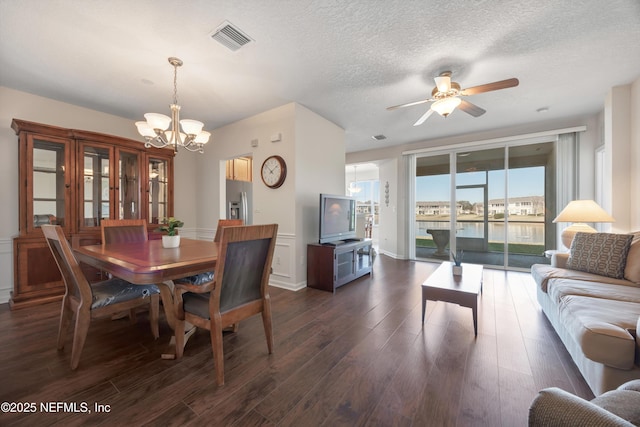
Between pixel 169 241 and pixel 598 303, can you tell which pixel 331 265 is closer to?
pixel 169 241

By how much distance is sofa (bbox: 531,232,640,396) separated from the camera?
4.27 feet

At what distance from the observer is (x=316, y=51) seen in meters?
2.37

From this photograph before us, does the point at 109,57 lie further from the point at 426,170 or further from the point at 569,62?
the point at 426,170

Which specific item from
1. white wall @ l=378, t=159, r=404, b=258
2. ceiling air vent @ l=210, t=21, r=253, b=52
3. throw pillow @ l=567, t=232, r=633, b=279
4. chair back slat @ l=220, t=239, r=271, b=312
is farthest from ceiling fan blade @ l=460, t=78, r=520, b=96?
white wall @ l=378, t=159, r=404, b=258

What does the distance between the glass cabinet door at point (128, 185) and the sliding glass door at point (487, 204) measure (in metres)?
5.44

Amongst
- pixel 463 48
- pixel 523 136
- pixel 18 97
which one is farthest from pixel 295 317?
pixel 523 136

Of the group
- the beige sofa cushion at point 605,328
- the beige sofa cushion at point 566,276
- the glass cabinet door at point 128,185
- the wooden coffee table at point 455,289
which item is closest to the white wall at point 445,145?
the beige sofa cushion at point 566,276

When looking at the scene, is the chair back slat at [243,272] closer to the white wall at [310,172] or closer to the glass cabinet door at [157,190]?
the white wall at [310,172]

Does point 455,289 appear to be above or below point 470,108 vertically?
below

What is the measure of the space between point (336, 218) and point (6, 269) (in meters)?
4.28

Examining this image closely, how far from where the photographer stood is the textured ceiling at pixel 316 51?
6.17 ft

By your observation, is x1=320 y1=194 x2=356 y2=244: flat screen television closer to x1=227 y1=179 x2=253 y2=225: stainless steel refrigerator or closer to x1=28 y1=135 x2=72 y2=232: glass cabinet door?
x1=227 y1=179 x2=253 y2=225: stainless steel refrigerator

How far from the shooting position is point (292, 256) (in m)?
3.60

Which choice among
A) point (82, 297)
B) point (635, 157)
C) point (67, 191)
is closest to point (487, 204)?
point (635, 157)
